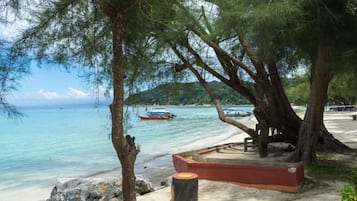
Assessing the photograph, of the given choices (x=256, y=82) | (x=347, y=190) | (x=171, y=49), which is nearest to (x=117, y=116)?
(x=347, y=190)

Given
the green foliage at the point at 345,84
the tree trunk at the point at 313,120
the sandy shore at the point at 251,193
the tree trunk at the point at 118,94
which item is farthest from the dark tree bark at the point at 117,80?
the green foliage at the point at 345,84

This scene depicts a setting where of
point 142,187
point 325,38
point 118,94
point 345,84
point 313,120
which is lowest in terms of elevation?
point 142,187

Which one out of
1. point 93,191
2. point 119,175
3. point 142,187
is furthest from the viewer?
point 119,175

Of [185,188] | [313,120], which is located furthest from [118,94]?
[313,120]

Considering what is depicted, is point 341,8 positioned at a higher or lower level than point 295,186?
higher

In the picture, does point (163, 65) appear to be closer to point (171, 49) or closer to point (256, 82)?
point (171, 49)

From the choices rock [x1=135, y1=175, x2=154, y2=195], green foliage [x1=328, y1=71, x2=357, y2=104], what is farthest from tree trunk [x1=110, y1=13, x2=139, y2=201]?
green foliage [x1=328, y1=71, x2=357, y2=104]

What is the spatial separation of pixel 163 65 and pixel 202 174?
2547mm

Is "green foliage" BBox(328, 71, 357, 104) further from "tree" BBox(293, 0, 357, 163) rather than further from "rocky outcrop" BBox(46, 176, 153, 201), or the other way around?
"rocky outcrop" BBox(46, 176, 153, 201)

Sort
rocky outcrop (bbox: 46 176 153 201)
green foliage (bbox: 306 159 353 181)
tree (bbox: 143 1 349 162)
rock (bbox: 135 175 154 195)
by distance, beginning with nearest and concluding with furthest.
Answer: tree (bbox: 143 1 349 162), green foliage (bbox: 306 159 353 181), rocky outcrop (bbox: 46 176 153 201), rock (bbox: 135 175 154 195)

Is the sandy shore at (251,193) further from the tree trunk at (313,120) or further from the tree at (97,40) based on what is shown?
the tree at (97,40)

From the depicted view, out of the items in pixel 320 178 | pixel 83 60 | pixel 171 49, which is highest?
pixel 171 49

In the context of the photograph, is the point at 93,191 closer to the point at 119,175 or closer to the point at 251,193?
the point at 251,193

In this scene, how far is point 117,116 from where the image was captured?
2438mm
